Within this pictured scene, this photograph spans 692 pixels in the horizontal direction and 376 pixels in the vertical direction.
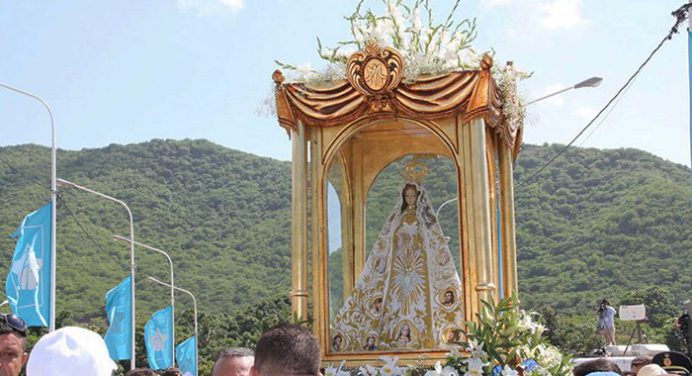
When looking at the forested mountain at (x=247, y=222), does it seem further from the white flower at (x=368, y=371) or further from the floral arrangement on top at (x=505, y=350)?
the floral arrangement on top at (x=505, y=350)

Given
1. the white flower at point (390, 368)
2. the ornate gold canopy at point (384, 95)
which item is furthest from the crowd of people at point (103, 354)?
the ornate gold canopy at point (384, 95)

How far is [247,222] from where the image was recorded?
67.8m

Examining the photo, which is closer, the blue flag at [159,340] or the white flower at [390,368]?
the white flower at [390,368]

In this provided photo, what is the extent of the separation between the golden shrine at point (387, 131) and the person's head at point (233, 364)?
4.07 meters

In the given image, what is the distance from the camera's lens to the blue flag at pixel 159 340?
95.2ft

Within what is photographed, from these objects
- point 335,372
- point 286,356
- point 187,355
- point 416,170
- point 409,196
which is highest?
point 416,170

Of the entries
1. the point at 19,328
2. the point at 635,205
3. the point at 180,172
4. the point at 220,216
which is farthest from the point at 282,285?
the point at 19,328

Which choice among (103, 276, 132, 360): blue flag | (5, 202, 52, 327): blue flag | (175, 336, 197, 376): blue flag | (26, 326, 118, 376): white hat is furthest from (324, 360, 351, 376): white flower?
(175, 336, 197, 376): blue flag

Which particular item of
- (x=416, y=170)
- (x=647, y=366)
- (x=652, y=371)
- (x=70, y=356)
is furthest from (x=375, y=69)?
(x=70, y=356)

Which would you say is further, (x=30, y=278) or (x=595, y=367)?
(x=30, y=278)

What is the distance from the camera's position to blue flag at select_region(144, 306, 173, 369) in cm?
2903

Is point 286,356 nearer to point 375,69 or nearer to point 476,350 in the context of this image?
point 476,350

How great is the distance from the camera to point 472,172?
404 inches

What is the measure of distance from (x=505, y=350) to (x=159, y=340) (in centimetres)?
2215
